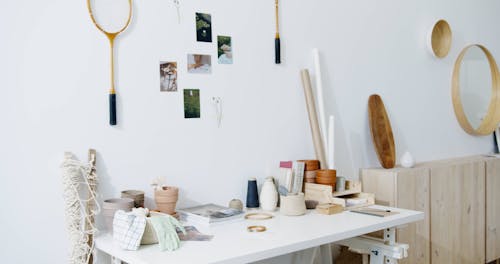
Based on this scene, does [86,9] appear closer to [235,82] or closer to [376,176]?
[235,82]

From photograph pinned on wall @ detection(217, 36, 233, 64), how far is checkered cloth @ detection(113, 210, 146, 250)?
887 mm

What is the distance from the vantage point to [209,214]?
2.00 m

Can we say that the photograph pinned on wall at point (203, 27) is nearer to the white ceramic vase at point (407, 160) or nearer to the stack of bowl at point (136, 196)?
the stack of bowl at point (136, 196)

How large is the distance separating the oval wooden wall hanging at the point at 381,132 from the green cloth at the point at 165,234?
4.76ft

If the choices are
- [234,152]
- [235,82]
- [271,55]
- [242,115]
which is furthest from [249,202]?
[271,55]

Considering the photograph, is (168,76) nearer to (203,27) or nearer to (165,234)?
(203,27)

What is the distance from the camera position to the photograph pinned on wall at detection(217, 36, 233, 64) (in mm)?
2275

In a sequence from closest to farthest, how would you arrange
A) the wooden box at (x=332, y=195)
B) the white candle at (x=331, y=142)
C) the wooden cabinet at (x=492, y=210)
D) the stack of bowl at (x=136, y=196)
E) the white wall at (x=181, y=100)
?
the white wall at (x=181, y=100) → the stack of bowl at (x=136, y=196) → the wooden box at (x=332, y=195) → the white candle at (x=331, y=142) → the wooden cabinet at (x=492, y=210)

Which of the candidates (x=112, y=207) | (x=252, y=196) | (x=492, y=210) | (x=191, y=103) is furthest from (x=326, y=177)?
(x=492, y=210)

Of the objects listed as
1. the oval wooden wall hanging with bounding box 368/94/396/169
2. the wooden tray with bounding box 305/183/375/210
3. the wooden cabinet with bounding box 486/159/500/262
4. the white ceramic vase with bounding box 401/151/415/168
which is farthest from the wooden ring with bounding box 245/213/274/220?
the wooden cabinet with bounding box 486/159/500/262

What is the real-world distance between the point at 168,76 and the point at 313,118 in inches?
31.0

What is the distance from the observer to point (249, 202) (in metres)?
2.30

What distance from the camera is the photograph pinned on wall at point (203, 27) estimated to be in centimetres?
221

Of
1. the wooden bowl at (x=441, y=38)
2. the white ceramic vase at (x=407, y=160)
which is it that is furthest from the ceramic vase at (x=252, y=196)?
the wooden bowl at (x=441, y=38)
